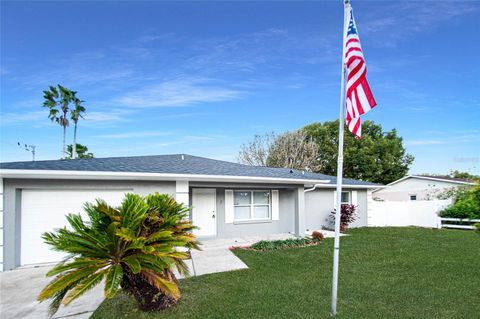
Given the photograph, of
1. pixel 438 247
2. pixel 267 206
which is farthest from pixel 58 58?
pixel 438 247

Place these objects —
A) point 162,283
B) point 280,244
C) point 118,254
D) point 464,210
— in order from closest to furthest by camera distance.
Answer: point 162,283 → point 118,254 → point 280,244 → point 464,210

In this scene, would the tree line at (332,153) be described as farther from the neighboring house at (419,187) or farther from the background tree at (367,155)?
the neighboring house at (419,187)

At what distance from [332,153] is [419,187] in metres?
10.4

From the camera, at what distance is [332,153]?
105 ft

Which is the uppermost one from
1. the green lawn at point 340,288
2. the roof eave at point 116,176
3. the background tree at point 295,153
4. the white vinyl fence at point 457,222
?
the background tree at point 295,153

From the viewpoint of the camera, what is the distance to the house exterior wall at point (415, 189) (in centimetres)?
2162

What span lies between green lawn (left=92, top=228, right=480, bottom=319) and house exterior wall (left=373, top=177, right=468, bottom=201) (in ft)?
45.2

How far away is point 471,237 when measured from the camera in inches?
509

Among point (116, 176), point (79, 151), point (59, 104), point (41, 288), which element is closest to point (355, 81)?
point (116, 176)

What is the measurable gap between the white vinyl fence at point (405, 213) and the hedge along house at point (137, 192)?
194 inches

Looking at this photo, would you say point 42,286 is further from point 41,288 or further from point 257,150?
point 257,150

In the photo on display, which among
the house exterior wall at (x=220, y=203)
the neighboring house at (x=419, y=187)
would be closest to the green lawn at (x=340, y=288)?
the house exterior wall at (x=220, y=203)

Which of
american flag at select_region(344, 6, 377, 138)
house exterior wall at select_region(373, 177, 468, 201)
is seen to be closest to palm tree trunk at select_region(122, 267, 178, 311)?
american flag at select_region(344, 6, 377, 138)

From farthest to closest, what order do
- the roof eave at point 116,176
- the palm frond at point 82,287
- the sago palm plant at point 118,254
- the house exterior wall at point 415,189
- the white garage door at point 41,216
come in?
the house exterior wall at point 415,189 < the white garage door at point 41,216 < the roof eave at point 116,176 < the sago palm plant at point 118,254 < the palm frond at point 82,287
